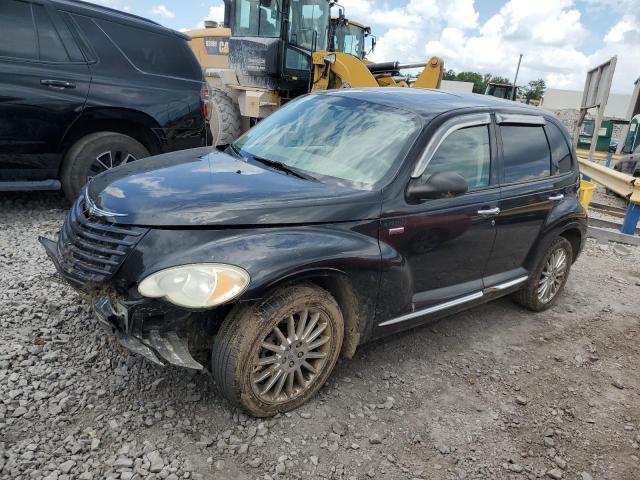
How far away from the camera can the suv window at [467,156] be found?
3264 mm

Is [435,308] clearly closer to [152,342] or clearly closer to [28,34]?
[152,342]

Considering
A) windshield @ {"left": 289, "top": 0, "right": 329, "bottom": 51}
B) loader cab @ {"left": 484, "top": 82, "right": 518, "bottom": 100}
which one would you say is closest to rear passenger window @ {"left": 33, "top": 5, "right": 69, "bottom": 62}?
windshield @ {"left": 289, "top": 0, "right": 329, "bottom": 51}

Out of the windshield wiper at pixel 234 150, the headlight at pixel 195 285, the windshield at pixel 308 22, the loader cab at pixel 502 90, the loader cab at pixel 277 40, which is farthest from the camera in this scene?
the loader cab at pixel 502 90

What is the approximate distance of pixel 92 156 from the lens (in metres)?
5.10

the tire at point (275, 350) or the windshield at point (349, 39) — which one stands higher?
the windshield at point (349, 39)

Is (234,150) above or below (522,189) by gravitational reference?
above

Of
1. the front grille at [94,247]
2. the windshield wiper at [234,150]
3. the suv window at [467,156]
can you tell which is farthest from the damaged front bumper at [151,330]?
the suv window at [467,156]

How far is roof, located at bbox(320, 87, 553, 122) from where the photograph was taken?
11.1 feet

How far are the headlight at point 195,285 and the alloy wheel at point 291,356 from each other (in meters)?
0.37

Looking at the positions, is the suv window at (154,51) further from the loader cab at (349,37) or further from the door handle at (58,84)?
the loader cab at (349,37)

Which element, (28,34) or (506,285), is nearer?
(506,285)

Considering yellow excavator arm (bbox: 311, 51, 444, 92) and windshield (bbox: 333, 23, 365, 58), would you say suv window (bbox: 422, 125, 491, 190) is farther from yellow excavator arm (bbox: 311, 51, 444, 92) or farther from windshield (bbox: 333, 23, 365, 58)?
windshield (bbox: 333, 23, 365, 58)

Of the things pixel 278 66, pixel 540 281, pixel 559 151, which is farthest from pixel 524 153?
pixel 278 66

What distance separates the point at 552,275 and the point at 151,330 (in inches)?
147
